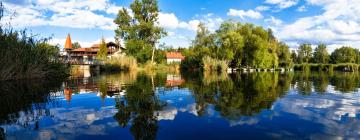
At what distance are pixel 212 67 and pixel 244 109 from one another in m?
41.3

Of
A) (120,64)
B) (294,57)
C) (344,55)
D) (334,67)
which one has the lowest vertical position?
(334,67)

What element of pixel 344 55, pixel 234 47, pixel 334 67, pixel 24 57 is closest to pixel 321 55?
pixel 344 55

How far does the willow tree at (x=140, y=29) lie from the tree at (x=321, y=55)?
69.8m

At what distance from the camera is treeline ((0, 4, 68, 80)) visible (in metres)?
14.2

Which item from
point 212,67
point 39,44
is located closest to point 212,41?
point 212,67

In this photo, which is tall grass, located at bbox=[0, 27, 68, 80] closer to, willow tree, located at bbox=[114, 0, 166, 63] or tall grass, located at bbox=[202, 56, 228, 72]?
tall grass, located at bbox=[202, 56, 228, 72]

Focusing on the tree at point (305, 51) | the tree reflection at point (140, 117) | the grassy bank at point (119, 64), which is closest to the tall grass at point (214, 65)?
the grassy bank at point (119, 64)

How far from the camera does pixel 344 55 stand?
105 metres

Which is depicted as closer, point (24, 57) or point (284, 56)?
point (24, 57)

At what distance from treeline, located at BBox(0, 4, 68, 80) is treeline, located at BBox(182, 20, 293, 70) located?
3564cm

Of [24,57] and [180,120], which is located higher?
[24,57]

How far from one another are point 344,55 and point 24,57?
10888 centimetres

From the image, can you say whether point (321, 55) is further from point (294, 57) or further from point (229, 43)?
point (229, 43)

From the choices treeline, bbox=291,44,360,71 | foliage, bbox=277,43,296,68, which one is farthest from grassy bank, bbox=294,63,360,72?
treeline, bbox=291,44,360,71
